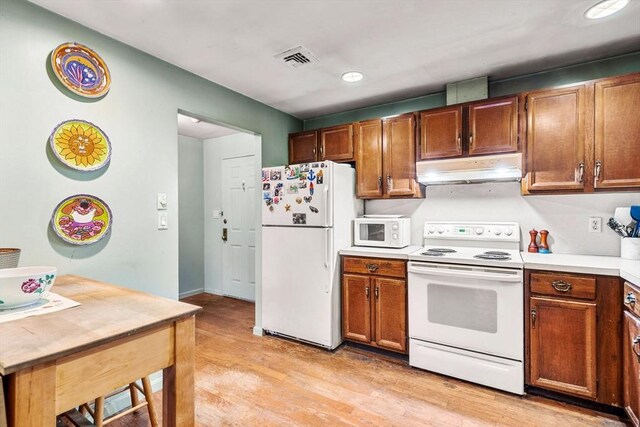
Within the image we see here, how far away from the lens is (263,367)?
2520 millimetres

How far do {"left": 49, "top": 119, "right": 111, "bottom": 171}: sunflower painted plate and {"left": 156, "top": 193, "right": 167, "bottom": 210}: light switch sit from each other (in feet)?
1.38

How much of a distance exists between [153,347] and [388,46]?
2.23m

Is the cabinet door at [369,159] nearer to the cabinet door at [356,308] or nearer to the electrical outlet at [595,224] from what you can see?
the cabinet door at [356,308]

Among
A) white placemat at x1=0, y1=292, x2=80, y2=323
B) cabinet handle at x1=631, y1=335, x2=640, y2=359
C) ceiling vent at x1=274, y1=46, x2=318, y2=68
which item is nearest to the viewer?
white placemat at x1=0, y1=292, x2=80, y2=323

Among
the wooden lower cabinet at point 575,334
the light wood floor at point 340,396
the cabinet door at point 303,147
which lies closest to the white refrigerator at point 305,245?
the light wood floor at point 340,396

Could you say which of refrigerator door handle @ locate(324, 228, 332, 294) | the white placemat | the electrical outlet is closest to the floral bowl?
the white placemat

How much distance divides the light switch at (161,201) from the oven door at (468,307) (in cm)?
195

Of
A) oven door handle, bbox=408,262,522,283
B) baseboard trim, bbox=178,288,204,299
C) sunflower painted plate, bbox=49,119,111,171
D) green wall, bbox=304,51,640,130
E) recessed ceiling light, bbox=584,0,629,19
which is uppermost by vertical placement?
recessed ceiling light, bbox=584,0,629,19

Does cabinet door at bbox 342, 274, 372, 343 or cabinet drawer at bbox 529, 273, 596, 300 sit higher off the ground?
cabinet drawer at bbox 529, 273, 596, 300

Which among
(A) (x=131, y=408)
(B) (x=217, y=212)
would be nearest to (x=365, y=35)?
(A) (x=131, y=408)

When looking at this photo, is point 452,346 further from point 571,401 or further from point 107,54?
point 107,54

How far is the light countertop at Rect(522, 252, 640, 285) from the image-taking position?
182cm

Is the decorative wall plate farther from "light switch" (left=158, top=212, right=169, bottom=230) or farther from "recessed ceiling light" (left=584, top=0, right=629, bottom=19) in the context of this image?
"recessed ceiling light" (left=584, top=0, right=629, bottom=19)

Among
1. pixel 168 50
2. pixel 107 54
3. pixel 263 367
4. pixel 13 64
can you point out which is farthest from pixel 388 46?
pixel 263 367
